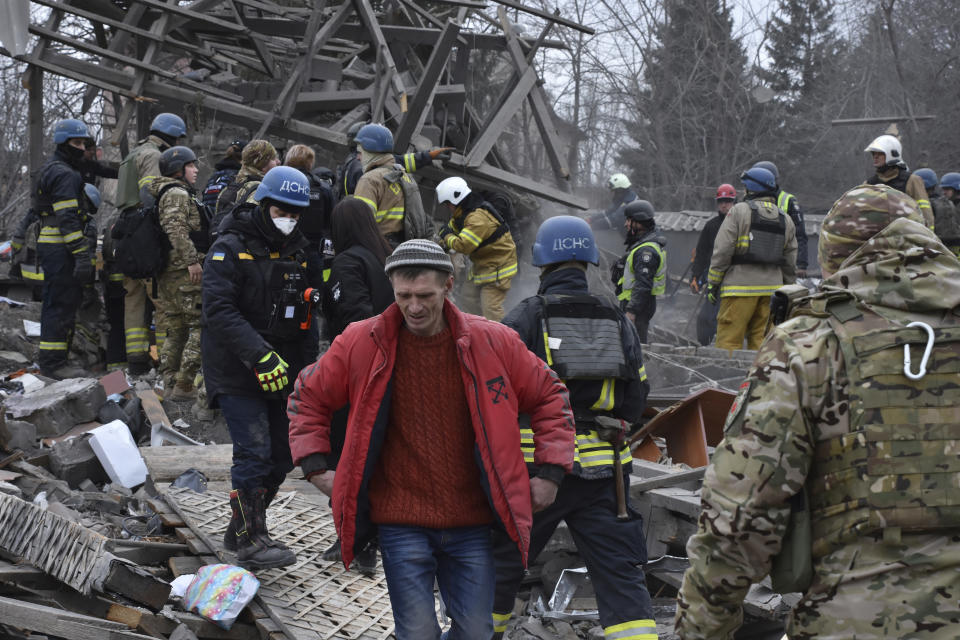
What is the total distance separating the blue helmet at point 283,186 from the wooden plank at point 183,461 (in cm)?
235

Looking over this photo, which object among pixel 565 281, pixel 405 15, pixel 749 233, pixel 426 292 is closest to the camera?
pixel 426 292

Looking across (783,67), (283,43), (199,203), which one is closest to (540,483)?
(199,203)

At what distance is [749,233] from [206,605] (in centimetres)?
601

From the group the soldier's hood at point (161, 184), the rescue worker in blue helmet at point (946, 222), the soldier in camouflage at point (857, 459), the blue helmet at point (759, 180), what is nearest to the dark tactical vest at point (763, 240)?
the blue helmet at point (759, 180)

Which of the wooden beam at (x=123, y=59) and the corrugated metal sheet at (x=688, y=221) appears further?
the corrugated metal sheet at (x=688, y=221)

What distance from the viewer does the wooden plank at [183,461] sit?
6324mm

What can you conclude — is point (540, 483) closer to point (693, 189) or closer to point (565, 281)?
point (565, 281)

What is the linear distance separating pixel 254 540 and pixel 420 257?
2245 mm

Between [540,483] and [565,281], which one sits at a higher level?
[565,281]

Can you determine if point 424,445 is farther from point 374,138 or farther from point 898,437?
point 374,138

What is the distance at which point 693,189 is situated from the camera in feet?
Answer: 89.5

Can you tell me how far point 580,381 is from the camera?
13.2 ft

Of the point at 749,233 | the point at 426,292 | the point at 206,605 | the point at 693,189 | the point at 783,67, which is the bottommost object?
the point at 206,605

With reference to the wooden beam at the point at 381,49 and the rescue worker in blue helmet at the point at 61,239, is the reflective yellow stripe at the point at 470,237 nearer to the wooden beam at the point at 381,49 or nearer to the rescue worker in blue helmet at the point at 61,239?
the wooden beam at the point at 381,49
